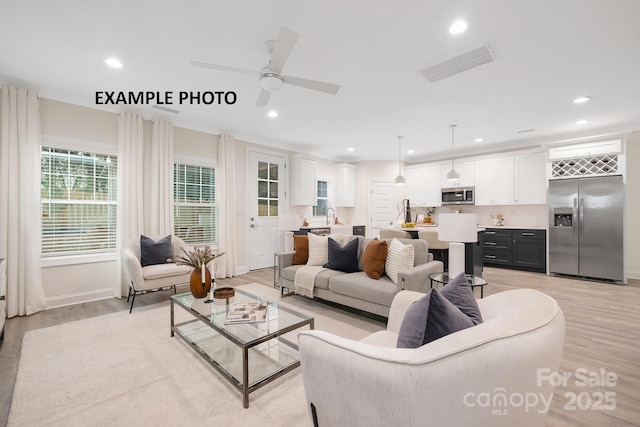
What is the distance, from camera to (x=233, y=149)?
17.3 feet

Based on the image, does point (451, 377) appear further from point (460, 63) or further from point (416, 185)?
point (416, 185)

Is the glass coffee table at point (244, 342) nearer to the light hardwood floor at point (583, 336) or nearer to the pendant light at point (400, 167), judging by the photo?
the light hardwood floor at point (583, 336)

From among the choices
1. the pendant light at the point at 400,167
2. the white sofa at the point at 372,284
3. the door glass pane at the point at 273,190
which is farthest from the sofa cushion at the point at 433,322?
the door glass pane at the point at 273,190

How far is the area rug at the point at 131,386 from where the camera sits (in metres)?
1.67

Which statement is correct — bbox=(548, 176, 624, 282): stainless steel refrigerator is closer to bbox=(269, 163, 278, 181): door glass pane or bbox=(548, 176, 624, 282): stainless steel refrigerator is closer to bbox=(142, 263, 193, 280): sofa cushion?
bbox=(269, 163, 278, 181): door glass pane

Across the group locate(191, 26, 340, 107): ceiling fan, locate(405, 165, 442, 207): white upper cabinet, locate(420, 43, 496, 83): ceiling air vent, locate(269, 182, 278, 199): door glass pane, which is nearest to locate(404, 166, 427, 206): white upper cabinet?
locate(405, 165, 442, 207): white upper cabinet

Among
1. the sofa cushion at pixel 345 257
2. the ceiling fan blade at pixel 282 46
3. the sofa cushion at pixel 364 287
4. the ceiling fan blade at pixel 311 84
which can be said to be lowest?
the sofa cushion at pixel 364 287

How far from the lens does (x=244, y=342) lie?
178cm

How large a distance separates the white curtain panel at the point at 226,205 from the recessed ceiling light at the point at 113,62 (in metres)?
2.22

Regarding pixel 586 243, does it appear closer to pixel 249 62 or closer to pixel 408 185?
pixel 408 185

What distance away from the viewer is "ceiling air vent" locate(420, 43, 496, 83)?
2689mm

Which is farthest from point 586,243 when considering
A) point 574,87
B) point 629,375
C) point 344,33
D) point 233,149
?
point 233,149

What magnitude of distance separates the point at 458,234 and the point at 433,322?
194 centimetres

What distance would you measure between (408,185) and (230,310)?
636 cm
